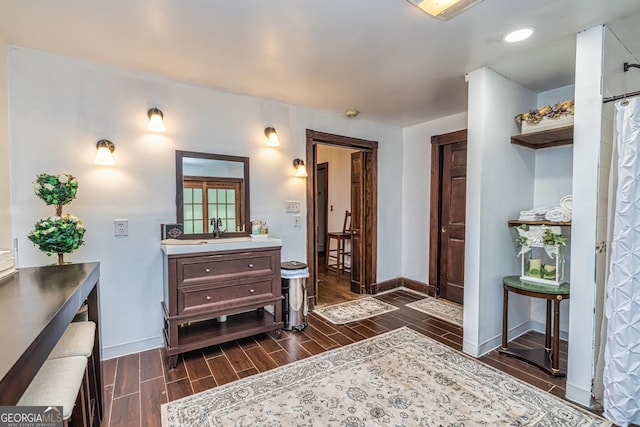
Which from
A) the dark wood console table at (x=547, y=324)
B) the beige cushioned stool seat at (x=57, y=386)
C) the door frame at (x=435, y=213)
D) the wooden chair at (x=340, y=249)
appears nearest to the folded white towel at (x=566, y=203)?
the dark wood console table at (x=547, y=324)

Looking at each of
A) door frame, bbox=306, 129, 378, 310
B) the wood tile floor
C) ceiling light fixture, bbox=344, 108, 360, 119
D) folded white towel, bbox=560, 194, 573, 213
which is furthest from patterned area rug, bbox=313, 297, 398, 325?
ceiling light fixture, bbox=344, 108, 360, 119

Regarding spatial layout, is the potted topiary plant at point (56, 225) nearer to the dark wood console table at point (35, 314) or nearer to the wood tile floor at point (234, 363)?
the dark wood console table at point (35, 314)

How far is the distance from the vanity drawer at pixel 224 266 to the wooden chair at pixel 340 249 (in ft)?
8.19

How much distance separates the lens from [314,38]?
6.55 ft

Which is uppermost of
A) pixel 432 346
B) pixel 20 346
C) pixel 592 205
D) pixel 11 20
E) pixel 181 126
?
pixel 11 20

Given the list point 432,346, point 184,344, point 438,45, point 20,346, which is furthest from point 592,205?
point 184,344

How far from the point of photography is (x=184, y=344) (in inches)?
93.5

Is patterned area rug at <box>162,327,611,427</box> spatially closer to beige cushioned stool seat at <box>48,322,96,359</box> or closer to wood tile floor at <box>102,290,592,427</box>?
wood tile floor at <box>102,290,592,427</box>

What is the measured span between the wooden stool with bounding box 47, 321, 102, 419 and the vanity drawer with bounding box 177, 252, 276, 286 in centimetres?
76

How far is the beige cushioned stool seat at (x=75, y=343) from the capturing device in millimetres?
1302

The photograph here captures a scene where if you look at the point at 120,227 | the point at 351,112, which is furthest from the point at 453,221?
the point at 120,227

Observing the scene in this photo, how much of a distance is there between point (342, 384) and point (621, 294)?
1792 millimetres

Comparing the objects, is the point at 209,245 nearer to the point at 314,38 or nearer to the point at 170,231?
the point at 170,231

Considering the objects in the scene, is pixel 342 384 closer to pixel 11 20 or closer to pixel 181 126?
pixel 181 126
